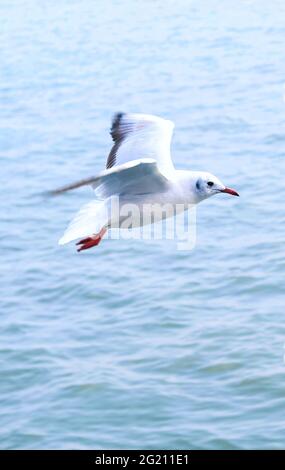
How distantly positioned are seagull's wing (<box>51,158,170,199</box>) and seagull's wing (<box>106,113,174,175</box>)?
0.48 m

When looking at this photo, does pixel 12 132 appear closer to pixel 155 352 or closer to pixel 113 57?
pixel 113 57

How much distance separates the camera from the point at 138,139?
10.5 m

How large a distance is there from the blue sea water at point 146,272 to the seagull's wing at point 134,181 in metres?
3.51

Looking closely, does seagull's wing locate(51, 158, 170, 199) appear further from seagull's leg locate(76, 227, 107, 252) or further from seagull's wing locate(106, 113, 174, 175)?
seagull's wing locate(106, 113, 174, 175)

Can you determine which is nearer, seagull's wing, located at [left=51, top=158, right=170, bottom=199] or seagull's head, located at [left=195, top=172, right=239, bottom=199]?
seagull's wing, located at [left=51, top=158, right=170, bottom=199]

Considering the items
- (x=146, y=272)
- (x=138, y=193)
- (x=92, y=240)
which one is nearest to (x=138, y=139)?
(x=138, y=193)

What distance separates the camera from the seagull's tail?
9688 millimetres

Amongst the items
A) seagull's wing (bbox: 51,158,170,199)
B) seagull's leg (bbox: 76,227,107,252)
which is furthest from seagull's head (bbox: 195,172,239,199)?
seagull's leg (bbox: 76,227,107,252)

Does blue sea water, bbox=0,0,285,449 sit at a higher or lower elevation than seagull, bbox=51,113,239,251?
higher

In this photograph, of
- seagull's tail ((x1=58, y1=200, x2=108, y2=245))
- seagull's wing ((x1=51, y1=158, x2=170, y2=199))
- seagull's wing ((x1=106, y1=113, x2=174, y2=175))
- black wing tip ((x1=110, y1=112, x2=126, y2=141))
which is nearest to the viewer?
seagull's wing ((x1=51, y1=158, x2=170, y2=199))

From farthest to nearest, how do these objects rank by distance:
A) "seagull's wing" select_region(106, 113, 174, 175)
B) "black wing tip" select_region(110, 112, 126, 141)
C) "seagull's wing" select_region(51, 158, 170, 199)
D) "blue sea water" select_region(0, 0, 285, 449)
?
1. "blue sea water" select_region(0, 0, 285, 449)
2. "black wing tip" select_region(110, 112, 126, 141)
3. "seagull's wing" select_region(106, 113, 174, 175)
4. "seagull's wing" select_region(51, 158, 170, 199)

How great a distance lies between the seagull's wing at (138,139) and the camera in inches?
409

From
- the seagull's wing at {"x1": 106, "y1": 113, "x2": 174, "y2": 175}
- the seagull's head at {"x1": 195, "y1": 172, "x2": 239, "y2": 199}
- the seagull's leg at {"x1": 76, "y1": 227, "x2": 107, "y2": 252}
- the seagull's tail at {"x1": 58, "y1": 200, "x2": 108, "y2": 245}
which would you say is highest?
the seagull's wing at {"x1": 106, "y1": 113, "x2": 174, "y2": 175}

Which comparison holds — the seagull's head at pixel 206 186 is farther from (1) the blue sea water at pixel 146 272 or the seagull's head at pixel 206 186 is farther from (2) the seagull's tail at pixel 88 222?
(1) the blue sea water at pixel 146 272
